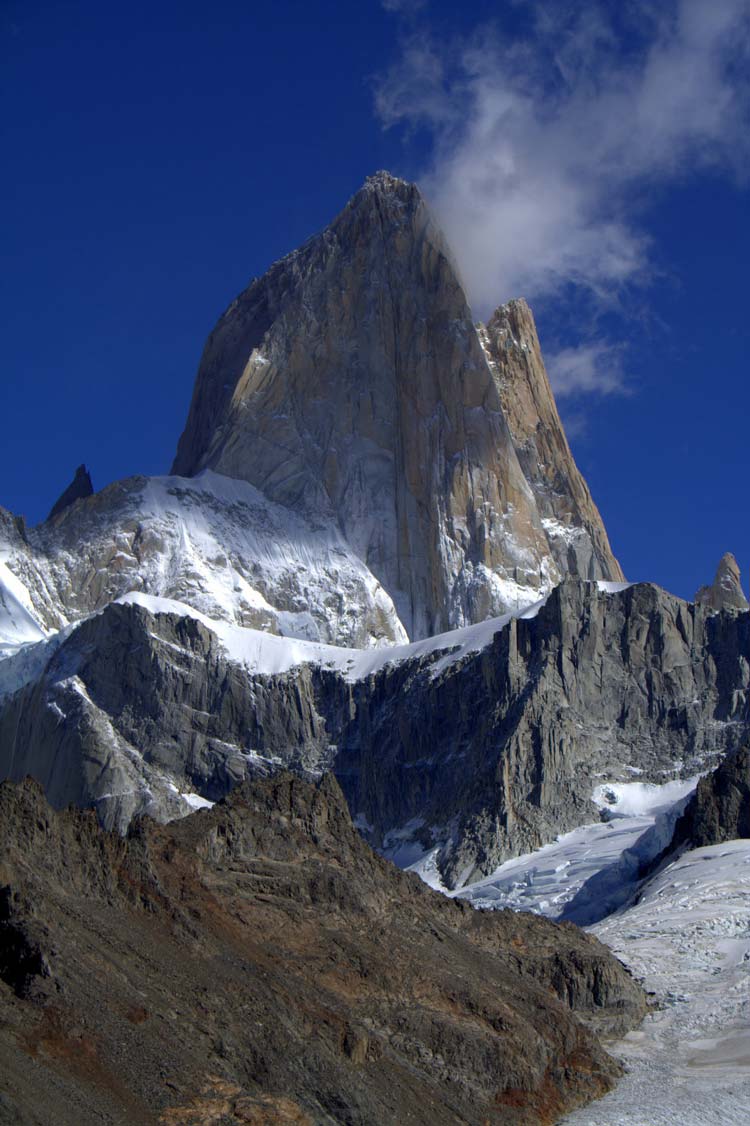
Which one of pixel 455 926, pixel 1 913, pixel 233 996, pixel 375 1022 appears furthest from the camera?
pixel 455 926

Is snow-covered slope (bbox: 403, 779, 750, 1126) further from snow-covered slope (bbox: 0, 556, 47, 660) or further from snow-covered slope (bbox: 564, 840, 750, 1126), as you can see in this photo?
snow-covered slope (bbox: 0, 556, 47, 660)

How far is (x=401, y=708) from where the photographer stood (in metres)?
180

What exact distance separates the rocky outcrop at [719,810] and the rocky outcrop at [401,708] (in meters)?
22.8

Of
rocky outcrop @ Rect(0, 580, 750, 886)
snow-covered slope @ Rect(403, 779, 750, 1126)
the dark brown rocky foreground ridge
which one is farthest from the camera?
rocky outcrop @ Rect(0, 580, 750, 886)

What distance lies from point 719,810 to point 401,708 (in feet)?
146

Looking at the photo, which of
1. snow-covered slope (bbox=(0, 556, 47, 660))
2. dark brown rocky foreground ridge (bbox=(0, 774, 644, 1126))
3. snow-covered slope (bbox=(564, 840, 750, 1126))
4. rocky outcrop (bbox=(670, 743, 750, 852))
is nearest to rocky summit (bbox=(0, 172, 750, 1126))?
dark brown rocky foreground ridge (bbox=(0, 774, 644, 1126))

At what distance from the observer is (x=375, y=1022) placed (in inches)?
3282

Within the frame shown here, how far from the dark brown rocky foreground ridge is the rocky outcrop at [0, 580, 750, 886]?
65578mm

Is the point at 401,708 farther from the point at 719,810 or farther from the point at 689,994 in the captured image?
the point at 689,994

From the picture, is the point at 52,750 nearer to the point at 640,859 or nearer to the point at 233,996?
the point at 640,859

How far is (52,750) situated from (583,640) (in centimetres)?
4221

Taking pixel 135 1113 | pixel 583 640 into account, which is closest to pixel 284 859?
pixel 135 1113

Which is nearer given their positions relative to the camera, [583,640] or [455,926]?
[455,926]

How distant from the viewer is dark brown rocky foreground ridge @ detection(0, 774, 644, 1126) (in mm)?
69562
